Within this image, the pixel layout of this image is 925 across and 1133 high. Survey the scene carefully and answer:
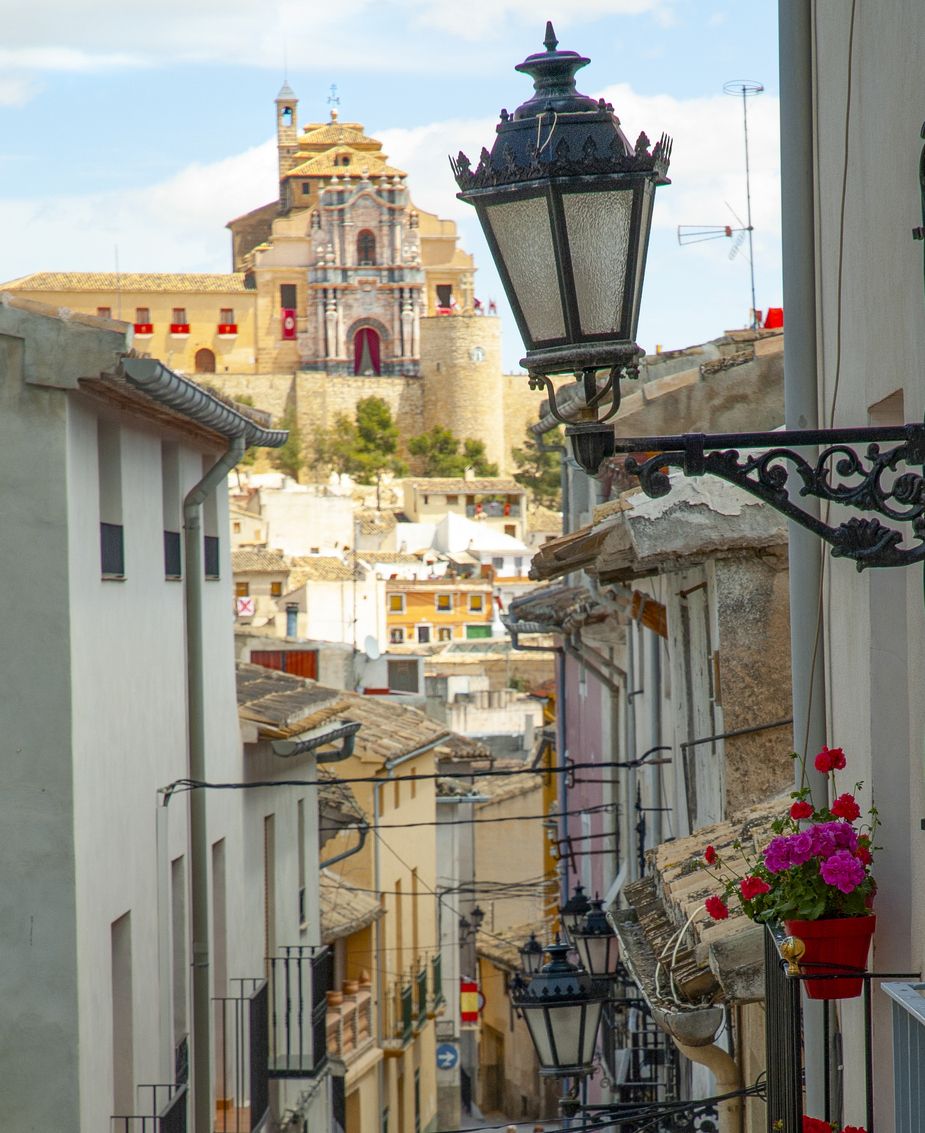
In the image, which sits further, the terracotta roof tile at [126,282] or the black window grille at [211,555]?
the terracotta roof tile at [126,282]

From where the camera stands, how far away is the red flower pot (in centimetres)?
444

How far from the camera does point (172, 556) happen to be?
1277cm

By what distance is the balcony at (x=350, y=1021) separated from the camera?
19469mm

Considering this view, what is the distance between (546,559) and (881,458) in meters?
6.87

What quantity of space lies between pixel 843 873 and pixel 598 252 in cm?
155

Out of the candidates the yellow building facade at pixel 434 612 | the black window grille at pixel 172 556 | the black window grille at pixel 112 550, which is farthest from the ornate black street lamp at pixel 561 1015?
the yellow building facade at pixel 434 612

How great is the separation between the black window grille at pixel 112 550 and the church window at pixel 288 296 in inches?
3892

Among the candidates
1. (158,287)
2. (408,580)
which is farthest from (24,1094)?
(158,287)

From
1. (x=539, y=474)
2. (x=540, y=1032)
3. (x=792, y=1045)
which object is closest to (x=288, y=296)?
(x=539, y=474)

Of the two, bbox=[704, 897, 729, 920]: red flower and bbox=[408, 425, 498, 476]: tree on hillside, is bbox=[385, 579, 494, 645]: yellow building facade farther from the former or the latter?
bbox=[704, 897, 729, 920]: red flower

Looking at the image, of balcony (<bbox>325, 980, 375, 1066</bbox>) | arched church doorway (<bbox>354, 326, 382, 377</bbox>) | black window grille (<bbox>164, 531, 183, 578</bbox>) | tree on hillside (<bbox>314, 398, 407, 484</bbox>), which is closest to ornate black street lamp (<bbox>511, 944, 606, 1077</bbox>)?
black window grille (<bbox>164, 531, 183, 578</bbox>)

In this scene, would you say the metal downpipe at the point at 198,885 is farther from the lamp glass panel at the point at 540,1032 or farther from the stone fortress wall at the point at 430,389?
the stone fortress wall at the point at 430,389

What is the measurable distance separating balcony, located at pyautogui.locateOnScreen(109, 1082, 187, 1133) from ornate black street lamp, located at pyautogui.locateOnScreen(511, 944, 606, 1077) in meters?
2.09

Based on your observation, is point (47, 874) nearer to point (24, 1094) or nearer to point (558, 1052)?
point (24, 1094)
